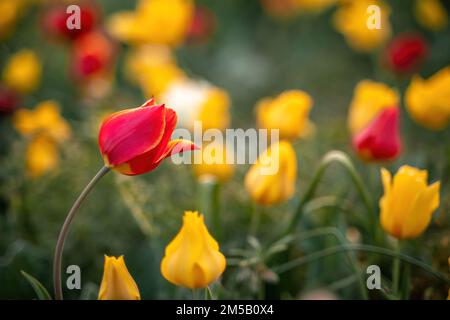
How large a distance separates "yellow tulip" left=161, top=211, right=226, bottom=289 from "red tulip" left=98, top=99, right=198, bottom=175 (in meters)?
0.06

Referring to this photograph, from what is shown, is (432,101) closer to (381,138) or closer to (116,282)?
(381,138)

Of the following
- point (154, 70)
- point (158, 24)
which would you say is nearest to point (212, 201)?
point (154, 70)

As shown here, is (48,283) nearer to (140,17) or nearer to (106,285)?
(106,285)

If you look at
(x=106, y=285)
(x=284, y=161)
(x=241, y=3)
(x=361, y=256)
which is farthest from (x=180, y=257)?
(x=241, y=3)

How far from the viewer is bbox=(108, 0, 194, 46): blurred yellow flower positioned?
1.31 m

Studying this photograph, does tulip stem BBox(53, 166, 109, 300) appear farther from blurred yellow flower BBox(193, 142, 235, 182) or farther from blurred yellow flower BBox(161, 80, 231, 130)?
blurred yellow flower BBox(161, 80, 231, 130)

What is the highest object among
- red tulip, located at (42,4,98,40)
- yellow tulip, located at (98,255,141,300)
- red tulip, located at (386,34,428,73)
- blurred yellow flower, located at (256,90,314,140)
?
red tulip, located at (42,4,98,40)

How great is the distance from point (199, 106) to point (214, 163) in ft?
0.55

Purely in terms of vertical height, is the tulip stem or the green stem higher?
the green stem

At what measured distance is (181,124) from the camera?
1.08 m

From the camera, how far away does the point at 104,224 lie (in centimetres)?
95

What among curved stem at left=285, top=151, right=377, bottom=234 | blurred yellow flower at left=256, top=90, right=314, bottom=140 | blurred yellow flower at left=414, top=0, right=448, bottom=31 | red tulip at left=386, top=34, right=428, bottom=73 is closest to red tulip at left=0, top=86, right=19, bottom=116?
blurred yellow flower at left=256, top=90, right=314, bottom=140

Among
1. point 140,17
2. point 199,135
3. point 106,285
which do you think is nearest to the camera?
point 106,285
